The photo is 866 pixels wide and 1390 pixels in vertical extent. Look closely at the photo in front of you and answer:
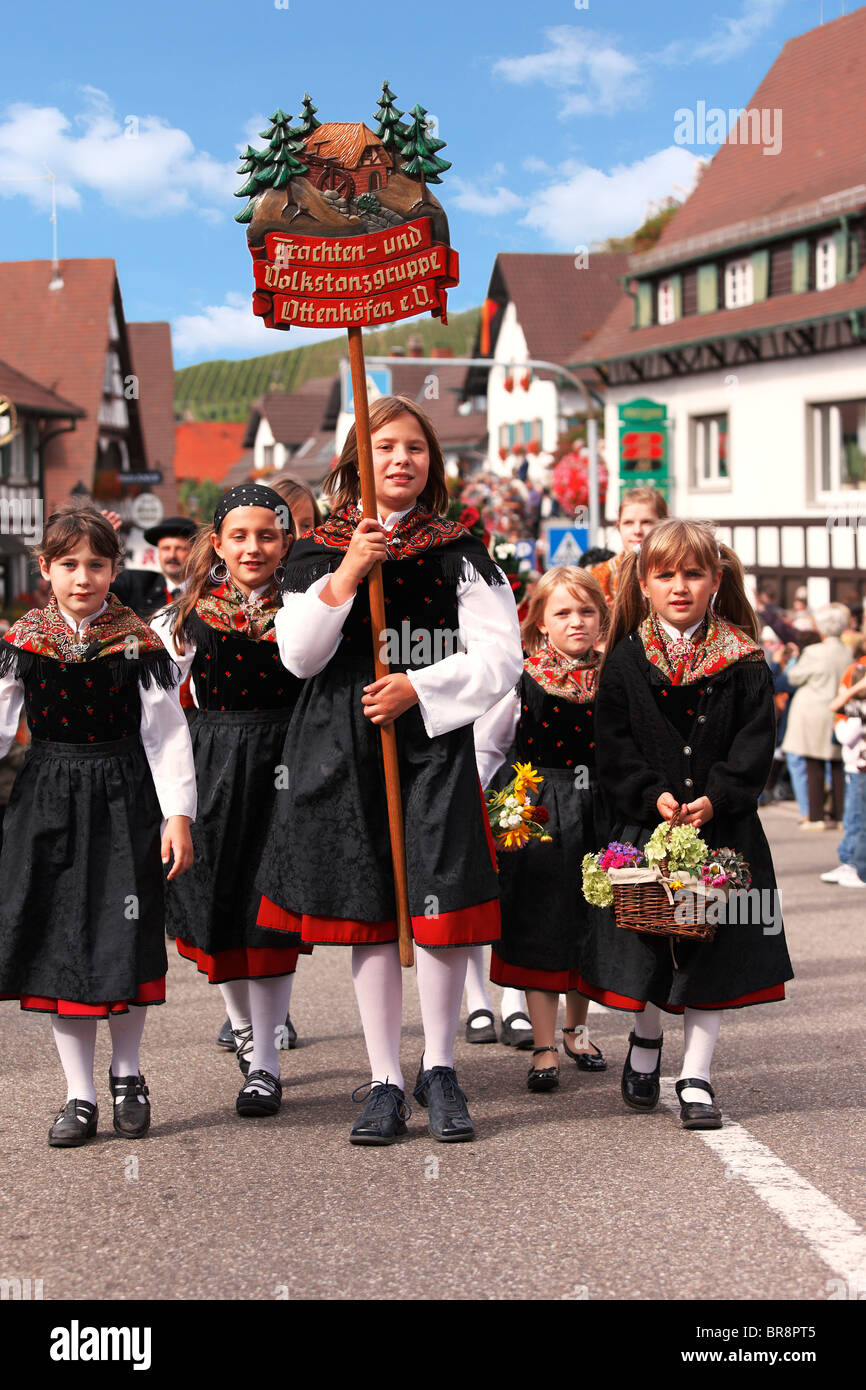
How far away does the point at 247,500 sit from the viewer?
5.85 m

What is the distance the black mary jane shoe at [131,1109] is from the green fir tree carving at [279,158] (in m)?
2.75

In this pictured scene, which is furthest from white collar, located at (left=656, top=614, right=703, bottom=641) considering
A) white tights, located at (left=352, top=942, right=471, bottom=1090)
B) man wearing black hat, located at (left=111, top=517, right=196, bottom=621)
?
man wearing black hat, located at (left=111, top=517, right=196, bottom=621)

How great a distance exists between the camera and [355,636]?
5.17 m

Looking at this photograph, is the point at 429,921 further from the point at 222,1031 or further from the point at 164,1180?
the point at 222,1031

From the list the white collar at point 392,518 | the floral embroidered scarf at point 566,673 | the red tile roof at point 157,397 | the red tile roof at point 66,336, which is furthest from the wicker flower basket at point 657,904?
the red tile roof at point 157,397

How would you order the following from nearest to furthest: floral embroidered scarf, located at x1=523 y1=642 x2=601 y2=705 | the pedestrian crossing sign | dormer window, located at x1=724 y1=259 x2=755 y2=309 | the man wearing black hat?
floral embroidered scarf, located at x1=523 y1=642 x2=601 y2=705 → the man wearing black hat → the pedestrian crossing sign → dormer window, located at x1=724 y1=259 x2=755 y2=309

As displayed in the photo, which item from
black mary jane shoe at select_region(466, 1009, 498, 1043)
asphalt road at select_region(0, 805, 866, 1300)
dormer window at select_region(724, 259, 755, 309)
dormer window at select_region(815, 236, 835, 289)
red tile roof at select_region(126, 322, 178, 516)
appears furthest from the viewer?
red tile roof at select_region(126, 322, 178, 516)

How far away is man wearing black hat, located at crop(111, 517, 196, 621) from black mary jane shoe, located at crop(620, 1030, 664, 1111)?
3943 millimetres

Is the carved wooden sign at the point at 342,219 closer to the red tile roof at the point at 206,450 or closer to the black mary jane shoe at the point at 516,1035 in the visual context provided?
the black mary jane shoe at the point at 516,1035

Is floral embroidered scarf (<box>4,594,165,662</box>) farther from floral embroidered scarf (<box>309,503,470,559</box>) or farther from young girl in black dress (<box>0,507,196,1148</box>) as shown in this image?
floral embroidered scarf (<box>309,503,470,559</box>)

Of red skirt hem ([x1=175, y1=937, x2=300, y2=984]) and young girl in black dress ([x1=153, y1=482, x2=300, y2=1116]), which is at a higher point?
young girl in black dress ([x1=153, y1=482, x2=300, y2=1116])

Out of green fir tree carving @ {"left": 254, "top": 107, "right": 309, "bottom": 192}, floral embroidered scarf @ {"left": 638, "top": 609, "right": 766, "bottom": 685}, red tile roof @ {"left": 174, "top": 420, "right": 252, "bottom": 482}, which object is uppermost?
red tile roof @ {"left": 174, "top": 420, "right": 252, "bottom": 482}

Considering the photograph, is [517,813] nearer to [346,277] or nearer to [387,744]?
[387,744]

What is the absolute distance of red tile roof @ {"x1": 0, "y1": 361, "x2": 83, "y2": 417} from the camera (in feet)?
142
